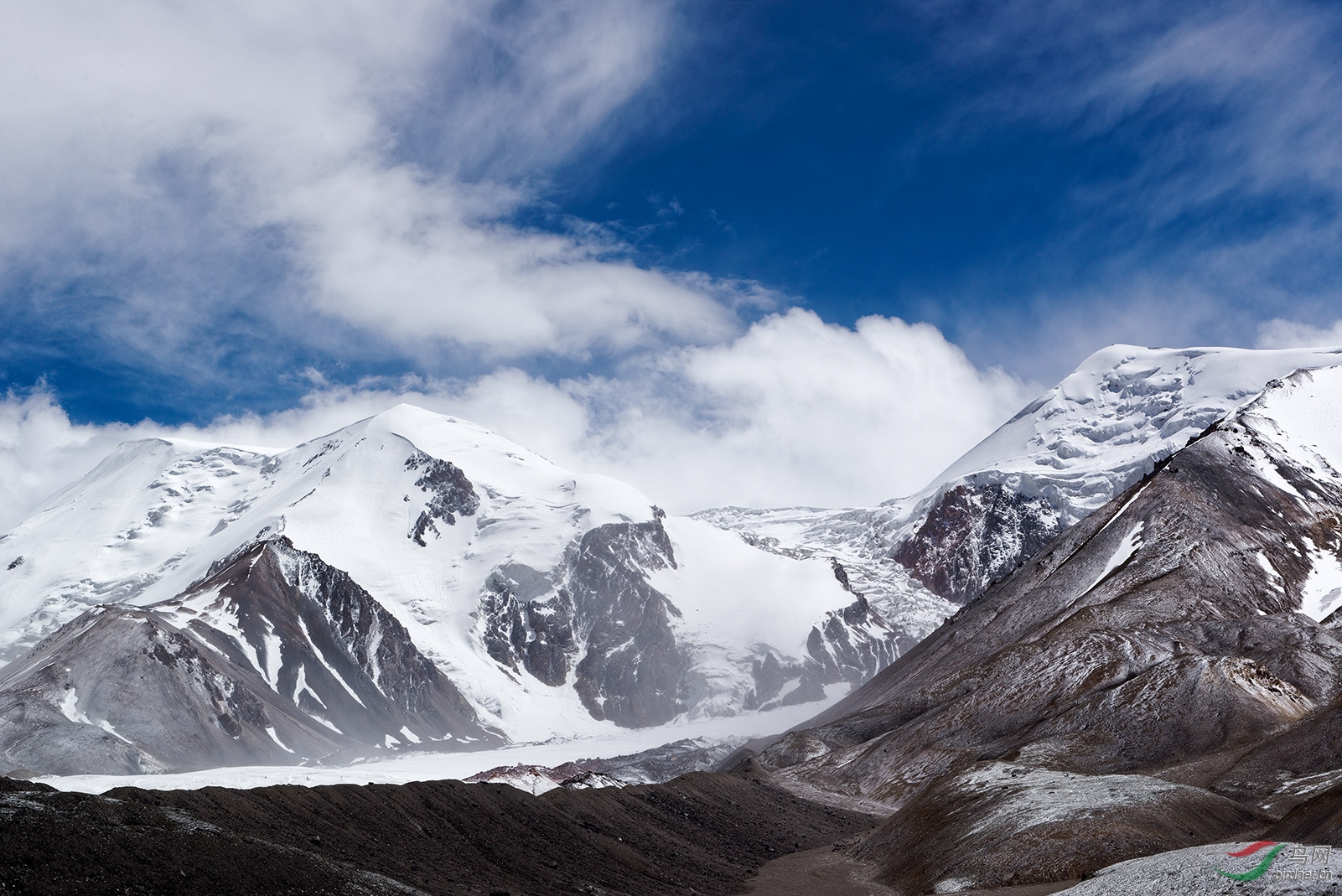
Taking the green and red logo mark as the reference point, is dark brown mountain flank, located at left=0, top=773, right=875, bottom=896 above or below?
above

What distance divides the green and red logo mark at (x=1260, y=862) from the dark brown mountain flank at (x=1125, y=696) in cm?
2062

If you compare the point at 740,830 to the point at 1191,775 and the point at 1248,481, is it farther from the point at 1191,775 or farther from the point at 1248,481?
the point at 1248,481

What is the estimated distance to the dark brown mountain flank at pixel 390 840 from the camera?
128 feet

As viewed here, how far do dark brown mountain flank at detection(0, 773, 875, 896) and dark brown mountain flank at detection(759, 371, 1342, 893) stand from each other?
15106mm

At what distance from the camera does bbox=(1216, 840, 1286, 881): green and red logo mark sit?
125ft

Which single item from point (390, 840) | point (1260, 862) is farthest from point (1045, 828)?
point (390, 840)

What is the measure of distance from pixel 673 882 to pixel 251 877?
1374 inches

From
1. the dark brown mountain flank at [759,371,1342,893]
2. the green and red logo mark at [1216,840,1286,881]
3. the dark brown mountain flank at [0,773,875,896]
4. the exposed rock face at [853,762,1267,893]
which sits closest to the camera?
the green and red logo mark at [1216,840,1286,881]

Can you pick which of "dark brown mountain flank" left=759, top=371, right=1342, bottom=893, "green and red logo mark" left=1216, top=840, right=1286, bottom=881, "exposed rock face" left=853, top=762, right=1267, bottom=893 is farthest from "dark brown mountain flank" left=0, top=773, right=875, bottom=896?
"green and red logo mark" left=1216, top=840, right=1286, bottom=881

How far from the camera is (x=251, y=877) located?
4175cm

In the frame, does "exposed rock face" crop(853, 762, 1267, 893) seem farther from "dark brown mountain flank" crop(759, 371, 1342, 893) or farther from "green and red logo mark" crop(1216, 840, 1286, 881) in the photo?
"green and red logo mark" crop(1216, 840, 1286, 881)

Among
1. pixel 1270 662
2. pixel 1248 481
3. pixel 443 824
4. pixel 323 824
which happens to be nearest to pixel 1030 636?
pixel 1270 662

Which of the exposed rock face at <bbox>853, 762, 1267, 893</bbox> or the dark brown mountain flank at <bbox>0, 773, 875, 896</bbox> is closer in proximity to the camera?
the dark brown mountain flank at <bbox>0, 773, 875, 896</bbox>

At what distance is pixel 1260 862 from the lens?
127 ft
